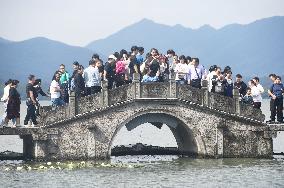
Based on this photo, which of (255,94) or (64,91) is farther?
(255,94)

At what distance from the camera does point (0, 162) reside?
37562mm

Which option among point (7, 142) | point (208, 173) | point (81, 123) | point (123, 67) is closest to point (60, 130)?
point (81, 123)

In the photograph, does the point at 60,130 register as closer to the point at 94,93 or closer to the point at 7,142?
the point at 94,93

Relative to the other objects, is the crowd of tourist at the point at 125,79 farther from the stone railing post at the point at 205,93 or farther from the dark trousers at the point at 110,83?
the stone railing post at the point at 205,93

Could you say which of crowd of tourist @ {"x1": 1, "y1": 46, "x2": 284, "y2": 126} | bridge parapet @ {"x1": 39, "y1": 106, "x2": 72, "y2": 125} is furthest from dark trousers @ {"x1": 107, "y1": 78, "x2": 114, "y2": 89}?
bridge parapet @ {"x1": 39, "y1": 106, "x2": 72, "y2": 125}

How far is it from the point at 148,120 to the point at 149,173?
4.46 meters

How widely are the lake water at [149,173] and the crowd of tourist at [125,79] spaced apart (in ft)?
9.05

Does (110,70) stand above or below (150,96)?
above

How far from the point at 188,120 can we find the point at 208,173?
14.1ft

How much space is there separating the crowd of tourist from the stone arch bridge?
552 mm

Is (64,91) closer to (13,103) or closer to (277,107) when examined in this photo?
(13,103)

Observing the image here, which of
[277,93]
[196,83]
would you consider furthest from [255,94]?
[196,83]

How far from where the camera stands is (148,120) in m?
37.0

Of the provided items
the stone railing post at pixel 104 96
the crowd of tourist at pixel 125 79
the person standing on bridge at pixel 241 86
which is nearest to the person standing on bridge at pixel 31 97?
the crowd of tourist at pixel 125 79
